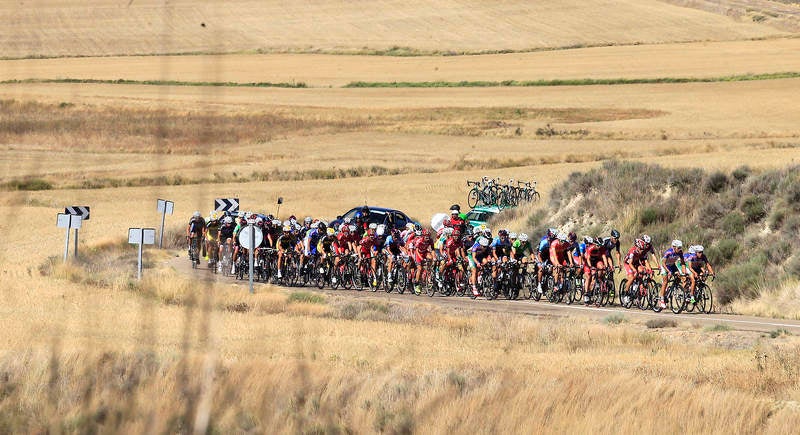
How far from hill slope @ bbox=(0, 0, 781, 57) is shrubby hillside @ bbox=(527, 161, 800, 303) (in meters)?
82.2

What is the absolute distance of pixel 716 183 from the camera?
38.6m

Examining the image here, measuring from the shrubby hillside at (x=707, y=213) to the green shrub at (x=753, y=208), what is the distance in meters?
0.03

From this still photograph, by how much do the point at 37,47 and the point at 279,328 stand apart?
354ft

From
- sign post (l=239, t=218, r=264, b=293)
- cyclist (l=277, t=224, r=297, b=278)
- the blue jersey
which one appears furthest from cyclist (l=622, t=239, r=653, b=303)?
cyclist (l=277, t=224, r=297, b=278)

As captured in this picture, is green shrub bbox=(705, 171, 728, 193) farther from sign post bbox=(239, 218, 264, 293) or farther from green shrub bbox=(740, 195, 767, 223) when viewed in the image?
sign post bbox=(239, 218, 264, 293)

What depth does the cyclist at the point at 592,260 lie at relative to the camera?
30.7 meters

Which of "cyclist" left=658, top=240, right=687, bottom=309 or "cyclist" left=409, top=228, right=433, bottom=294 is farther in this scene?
"cyclist" left=409, top=228, right=433, bottom=294

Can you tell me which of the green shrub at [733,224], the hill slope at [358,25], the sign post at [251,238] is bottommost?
the sign post at [251,238]

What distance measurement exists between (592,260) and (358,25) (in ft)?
346

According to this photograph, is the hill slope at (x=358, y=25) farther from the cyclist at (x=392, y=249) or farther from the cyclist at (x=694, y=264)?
the cyclist at (x=694, y=264)

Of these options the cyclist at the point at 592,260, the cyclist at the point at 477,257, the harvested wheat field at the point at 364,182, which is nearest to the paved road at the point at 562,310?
the harvested wheat field at the point at 364,182

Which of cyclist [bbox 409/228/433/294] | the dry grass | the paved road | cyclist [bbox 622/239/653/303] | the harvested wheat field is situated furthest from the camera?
the dry grass

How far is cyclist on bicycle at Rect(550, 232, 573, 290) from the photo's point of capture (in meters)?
31.5

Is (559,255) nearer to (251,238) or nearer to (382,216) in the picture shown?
(251,238)
